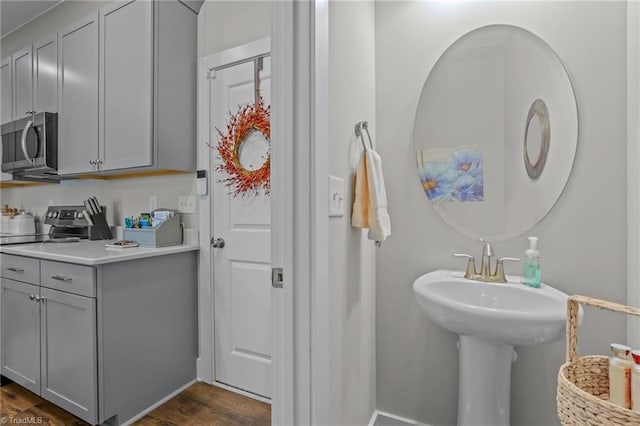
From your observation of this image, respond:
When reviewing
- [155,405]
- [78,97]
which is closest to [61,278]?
[155,405]

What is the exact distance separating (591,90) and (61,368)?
2702 millimetres

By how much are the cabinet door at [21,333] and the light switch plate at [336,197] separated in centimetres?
181

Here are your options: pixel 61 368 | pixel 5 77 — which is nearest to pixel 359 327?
pixel 61 368

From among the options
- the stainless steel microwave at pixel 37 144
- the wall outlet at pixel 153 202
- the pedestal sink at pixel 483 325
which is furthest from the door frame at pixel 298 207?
the stainless steel microwave at pixel 37 144

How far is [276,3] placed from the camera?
3.10ft

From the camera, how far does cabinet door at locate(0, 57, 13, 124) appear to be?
2.73 metres

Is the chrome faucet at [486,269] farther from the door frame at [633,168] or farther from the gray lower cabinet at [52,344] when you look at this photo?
the gray lower cabinet at [52,344]

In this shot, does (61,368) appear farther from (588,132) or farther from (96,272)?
(588,132)

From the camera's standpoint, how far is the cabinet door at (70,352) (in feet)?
5.14

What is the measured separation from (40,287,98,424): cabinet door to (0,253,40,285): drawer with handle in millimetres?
126

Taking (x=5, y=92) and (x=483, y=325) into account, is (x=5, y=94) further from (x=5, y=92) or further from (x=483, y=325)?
(x=483, y=325)

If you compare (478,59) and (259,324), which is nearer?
(478,59)

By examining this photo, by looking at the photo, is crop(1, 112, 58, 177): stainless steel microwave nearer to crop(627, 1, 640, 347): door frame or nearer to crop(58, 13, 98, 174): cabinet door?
crop(58, 13, 98, 174): cabinet door

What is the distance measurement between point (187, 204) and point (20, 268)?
3.20 feet
